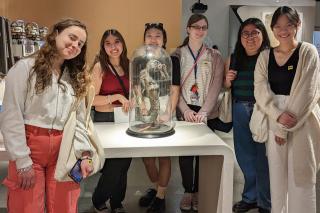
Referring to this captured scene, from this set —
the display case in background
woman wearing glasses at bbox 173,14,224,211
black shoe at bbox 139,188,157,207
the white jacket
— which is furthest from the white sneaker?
the display case in background

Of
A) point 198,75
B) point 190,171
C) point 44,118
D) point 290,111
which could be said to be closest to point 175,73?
→ point 198,75

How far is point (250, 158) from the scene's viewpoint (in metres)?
2.54

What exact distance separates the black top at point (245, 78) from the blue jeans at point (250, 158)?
0.05 meters

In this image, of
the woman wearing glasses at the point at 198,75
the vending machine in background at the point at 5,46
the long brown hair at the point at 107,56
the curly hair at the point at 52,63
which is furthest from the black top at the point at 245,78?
the vending machine in background at the point at 5,46

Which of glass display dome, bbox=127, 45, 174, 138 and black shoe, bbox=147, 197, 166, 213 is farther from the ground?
glass display dome, bbox=127, 45, 174, 138

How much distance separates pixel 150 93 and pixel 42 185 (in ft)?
2.91

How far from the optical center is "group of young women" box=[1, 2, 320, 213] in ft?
4.96

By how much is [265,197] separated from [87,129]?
1.31 m

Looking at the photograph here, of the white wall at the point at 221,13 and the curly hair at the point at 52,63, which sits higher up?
the white wall at the point at 221,13

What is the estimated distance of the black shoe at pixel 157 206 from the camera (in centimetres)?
259

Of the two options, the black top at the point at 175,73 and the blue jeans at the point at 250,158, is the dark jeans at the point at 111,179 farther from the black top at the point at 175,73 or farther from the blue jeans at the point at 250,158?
the blue jeans at the point at 250,158

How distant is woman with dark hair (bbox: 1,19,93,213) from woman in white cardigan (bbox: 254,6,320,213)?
1074 millimetres

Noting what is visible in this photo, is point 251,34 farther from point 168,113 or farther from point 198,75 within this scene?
point 168,113

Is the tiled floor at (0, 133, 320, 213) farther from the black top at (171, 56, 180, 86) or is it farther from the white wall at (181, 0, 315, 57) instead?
the white wall at (181, 0, 315, 57)
